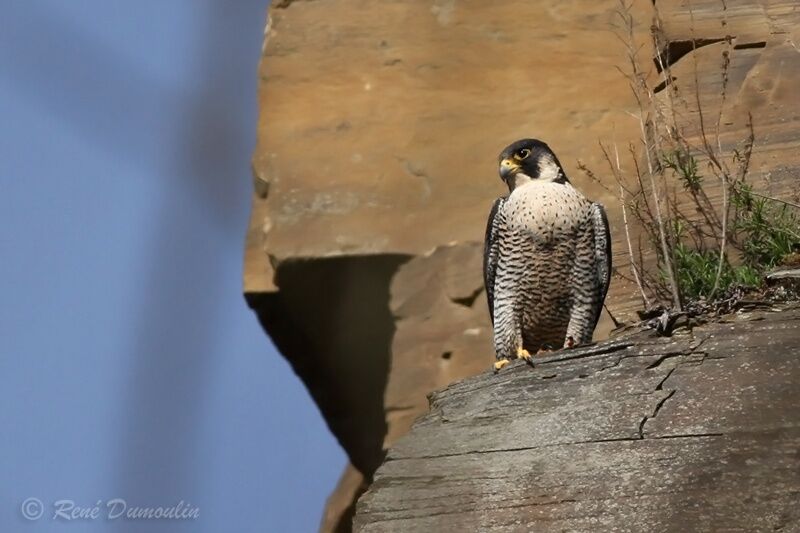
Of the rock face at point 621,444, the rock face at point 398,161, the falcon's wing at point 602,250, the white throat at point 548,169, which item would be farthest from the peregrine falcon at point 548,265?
the rock face at point 398,161

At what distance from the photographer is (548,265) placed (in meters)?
6.11

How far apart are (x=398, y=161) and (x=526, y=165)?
2141 millimetres

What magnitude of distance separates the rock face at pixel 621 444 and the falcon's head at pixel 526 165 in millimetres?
1312

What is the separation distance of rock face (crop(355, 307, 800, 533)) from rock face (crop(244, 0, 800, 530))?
9.34 ft

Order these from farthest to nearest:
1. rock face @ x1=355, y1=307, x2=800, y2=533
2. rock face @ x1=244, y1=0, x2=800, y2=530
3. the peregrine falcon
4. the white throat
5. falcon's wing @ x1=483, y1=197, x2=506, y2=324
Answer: rock face @ x1=244, y1=0, x2=800, y2=530 < the white throat < falcon's wing @ x1=483, y1=197, x2=506, y2=324 < the peregrine falcon < rock face @ x1=355, y1=307, x2=800, y2=533

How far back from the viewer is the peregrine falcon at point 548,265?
6.09 m

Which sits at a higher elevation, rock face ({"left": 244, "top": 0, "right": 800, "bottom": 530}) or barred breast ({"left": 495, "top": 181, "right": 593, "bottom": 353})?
barred breast ({"left": 495, "top": 181, "right": 593, "bottom": 353})

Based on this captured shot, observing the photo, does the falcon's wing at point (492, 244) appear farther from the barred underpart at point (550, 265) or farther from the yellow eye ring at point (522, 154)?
the yellow eye ring at point (522, 154)

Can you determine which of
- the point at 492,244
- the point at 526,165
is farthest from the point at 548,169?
the point at 492,244

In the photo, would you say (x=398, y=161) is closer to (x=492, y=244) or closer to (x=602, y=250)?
(x=492, y=244)

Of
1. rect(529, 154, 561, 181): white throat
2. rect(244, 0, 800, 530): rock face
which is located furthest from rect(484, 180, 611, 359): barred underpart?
rect(244, 0, 800, 530): rock face

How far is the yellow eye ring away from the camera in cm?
649

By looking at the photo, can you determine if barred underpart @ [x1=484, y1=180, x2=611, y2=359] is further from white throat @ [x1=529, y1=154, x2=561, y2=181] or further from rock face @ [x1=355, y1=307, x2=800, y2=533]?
rock face @ [x1=355, y1=307, x2=800, y2=533]

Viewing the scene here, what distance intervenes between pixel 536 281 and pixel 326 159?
8.94 ft
